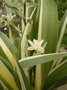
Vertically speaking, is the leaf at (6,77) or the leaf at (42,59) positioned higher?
the leaf at (42,59)

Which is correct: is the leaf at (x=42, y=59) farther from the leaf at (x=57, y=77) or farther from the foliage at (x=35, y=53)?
the leaf at (x=57, y=77)

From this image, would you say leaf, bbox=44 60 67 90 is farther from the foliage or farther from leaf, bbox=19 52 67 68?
leaf, bbox=19 52 67 68

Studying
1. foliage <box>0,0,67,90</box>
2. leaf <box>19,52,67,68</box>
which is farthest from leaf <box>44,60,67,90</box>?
Answer: leaf <box>19,52,67,68</box>

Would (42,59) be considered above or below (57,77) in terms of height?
above

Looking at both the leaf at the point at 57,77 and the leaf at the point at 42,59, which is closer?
the leaf at the point at 42,59

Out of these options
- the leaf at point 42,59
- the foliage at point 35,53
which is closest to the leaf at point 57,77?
the foliage at point 35,53

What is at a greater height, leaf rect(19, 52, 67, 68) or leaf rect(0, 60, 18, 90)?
leaf rect(19, 52, 67, 68)

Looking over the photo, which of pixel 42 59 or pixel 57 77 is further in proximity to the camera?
pixel 57 77

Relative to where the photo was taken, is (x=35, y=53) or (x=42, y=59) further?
(x=35, y=53)

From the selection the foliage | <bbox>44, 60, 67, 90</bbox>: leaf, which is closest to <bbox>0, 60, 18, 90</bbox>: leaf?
the foliage

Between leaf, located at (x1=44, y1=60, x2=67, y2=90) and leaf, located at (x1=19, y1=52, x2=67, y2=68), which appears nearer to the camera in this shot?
leaf, located at (x1=19, y1=52, x2=67, y2=68)

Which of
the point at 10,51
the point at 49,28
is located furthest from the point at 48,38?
the point at 10,51
